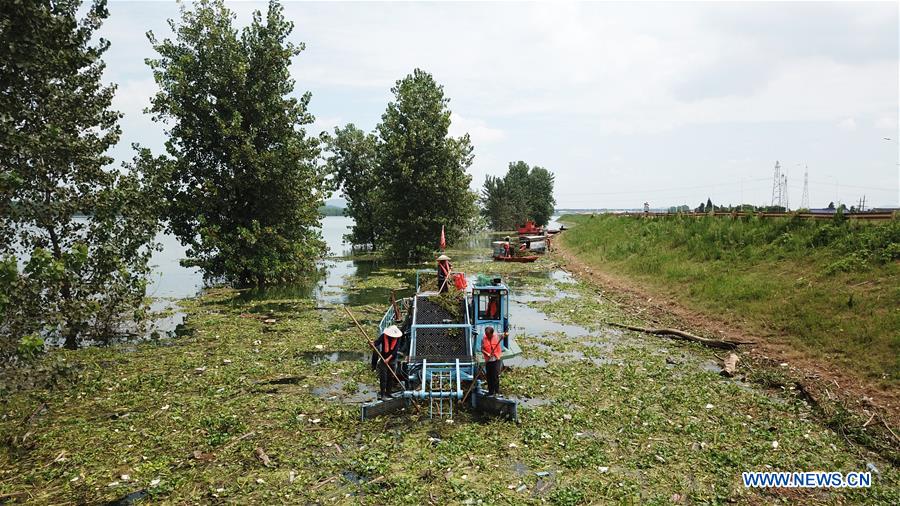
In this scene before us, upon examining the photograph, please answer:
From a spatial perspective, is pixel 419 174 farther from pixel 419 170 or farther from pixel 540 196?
pixel 540 196

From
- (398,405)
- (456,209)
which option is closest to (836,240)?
(398,405)

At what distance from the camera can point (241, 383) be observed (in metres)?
13.9

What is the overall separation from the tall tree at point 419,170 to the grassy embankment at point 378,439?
34073 millimetres

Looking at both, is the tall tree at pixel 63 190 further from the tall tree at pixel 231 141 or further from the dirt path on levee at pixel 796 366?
the dirt path on levee at pixel 796 366

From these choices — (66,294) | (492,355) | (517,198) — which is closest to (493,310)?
(492,355)

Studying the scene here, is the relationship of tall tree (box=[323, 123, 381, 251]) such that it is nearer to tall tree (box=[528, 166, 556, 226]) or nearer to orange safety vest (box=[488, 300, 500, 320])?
orange safety vest (box=[488, 300, 500, 320])

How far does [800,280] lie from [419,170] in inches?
1397

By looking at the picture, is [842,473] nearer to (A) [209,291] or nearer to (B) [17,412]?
(B) [17,412]

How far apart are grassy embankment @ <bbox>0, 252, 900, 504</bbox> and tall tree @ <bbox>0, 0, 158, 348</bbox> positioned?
2160 mm

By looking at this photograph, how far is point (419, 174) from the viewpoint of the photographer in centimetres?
4838

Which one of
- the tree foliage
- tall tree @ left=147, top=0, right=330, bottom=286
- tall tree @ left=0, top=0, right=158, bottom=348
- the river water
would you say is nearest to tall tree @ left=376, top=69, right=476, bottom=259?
the river water

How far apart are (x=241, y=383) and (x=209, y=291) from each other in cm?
2003

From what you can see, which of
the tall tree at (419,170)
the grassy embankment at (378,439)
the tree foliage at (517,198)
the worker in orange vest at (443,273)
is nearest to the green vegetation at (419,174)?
the tall tree at (419,170)

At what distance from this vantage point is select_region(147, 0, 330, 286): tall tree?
29016 millimetres
